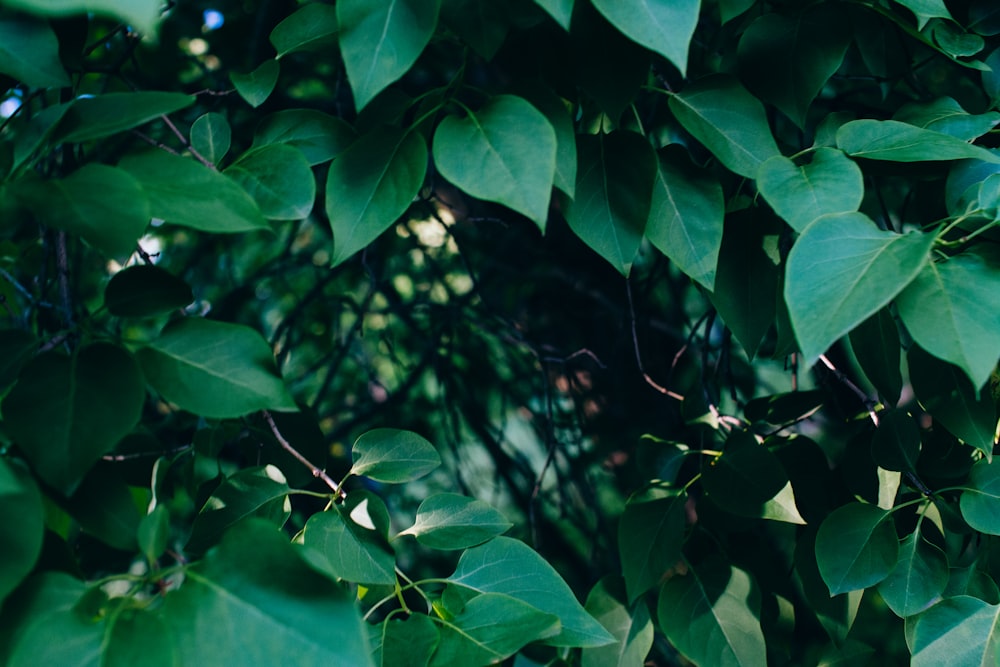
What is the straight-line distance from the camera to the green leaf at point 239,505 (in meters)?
0.54

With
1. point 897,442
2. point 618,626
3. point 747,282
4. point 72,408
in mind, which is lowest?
point 618,626

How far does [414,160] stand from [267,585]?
0.98 feet

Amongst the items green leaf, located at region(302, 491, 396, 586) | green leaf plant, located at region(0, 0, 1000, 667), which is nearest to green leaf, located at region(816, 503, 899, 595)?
green leaf plant, located at region(0, 0, 1000, 667)

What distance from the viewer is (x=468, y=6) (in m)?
0.49

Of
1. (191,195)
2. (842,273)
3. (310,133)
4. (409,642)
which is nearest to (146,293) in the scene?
(191,195)

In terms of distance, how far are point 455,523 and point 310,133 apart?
0.33 meters

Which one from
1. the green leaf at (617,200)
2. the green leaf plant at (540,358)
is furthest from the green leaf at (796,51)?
the green leaf at (617,200)

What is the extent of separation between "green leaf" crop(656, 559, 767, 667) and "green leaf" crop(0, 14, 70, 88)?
0.66 metres

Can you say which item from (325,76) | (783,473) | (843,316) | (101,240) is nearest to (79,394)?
(101,240)

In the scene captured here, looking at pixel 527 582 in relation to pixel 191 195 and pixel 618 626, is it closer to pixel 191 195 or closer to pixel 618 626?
pixel 618 626

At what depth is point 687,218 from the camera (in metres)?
0.55

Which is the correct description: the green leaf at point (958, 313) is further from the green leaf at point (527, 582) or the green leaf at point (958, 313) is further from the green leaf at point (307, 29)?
the green leaf at point (307, 29)

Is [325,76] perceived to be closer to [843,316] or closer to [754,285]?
[754,285]

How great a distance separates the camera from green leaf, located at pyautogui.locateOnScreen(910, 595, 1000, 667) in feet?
1.82
